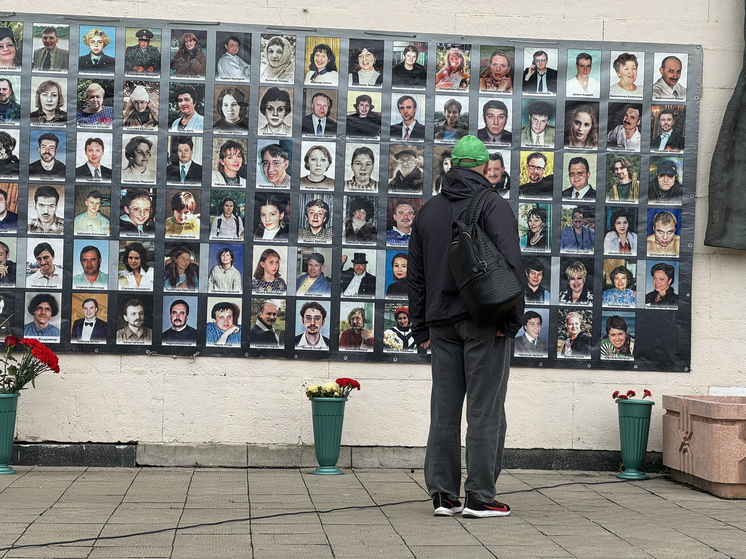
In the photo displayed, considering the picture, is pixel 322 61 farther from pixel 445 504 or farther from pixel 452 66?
pixel 445 504

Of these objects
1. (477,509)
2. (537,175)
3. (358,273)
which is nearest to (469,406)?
(477,509)

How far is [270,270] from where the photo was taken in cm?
694

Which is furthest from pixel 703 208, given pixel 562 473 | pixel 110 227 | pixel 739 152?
pixel 110 227

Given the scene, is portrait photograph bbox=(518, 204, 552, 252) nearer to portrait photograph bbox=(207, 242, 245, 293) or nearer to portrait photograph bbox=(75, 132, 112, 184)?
portrait photograph bbox=(207, 242, 245, 293)

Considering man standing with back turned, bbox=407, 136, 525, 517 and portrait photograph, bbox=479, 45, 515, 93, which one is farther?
portrait photograph, bbox=479, 45, 515, 93

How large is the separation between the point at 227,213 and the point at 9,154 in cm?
160

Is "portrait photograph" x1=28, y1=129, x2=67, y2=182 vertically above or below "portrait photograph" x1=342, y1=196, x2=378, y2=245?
above

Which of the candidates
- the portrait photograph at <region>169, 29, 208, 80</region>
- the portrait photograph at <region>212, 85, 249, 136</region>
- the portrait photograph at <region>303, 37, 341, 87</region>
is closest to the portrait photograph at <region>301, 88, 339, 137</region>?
the portrait photograph at <region>303, 37, 341, 87</region>

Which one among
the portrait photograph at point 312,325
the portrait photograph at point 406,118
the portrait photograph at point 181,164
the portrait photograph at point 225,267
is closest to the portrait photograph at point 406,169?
the portrait photograph at point 406,118

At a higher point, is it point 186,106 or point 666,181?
point 186,106

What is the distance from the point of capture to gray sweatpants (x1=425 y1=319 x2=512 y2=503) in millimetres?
→ 5078

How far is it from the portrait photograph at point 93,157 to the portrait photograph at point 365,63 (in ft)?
5.96

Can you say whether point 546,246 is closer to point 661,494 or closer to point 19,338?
point 661,494

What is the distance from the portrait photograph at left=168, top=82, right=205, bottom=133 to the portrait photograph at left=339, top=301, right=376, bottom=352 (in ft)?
5.51
